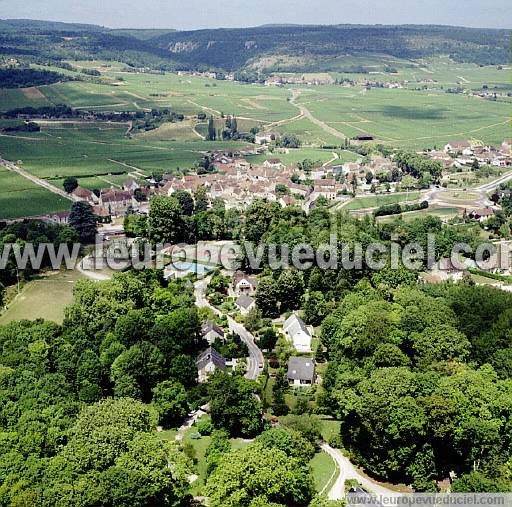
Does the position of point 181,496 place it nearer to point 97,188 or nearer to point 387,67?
point 97,188

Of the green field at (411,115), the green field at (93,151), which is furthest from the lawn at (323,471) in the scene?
the green field at (411,115)

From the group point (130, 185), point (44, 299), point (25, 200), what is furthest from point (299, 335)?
point (25, 200)

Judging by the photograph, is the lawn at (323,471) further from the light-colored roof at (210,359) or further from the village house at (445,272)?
the village house at (445,272)

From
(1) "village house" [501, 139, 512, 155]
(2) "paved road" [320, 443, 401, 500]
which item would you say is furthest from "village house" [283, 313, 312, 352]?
(1) "village house" [501, 139, 512, 155]

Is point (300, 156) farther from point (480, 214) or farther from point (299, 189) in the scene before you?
point (480, 214)

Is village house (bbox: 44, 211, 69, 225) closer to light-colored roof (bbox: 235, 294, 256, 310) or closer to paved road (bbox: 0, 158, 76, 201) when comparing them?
paved road (bbox: 0, 158, 76, 201)

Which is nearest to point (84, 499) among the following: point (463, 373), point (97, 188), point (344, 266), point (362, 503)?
point (362, 503)
